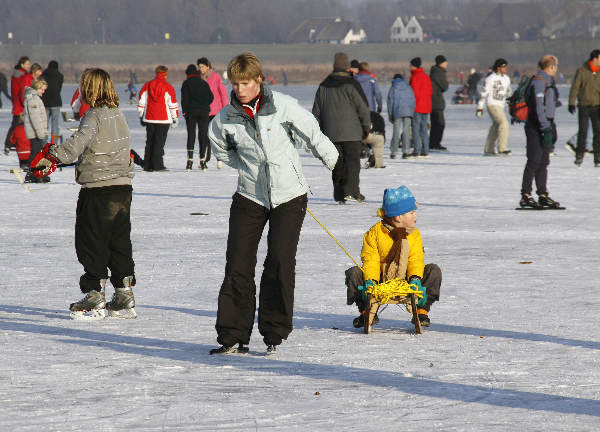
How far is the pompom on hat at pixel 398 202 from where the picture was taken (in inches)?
235

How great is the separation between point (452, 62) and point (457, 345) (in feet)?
361

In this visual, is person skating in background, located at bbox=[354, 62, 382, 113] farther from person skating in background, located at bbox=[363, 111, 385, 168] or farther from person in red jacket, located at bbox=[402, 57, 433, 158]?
person in red jacket, located at bbox=[402, 57, 433, 158]

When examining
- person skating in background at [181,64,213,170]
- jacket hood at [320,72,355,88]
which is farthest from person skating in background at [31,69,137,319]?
person skating in background at [181,64,213,170]

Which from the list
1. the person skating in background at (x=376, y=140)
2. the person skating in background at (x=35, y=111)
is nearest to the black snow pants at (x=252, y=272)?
the person skating in background at (x=35, y=111)

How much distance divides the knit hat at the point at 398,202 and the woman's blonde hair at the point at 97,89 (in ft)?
5.77

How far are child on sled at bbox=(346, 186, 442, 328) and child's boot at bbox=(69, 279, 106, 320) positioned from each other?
1.57 metres

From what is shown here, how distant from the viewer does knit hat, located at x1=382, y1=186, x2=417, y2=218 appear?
597 centimetres

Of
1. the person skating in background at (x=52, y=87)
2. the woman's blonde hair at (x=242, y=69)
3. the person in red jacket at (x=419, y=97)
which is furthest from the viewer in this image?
the person skating in background at (x=52, y=87)

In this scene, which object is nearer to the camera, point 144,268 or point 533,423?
point 533,423

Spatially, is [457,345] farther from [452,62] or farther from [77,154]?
[452,62]

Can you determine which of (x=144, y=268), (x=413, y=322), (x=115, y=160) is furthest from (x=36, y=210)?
(x=413, y=322)

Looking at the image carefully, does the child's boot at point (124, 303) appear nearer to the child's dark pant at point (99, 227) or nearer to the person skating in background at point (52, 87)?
the child's dark pant at point (99, 227)

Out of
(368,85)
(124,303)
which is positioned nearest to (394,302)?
(124,303)

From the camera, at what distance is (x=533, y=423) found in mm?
4363
